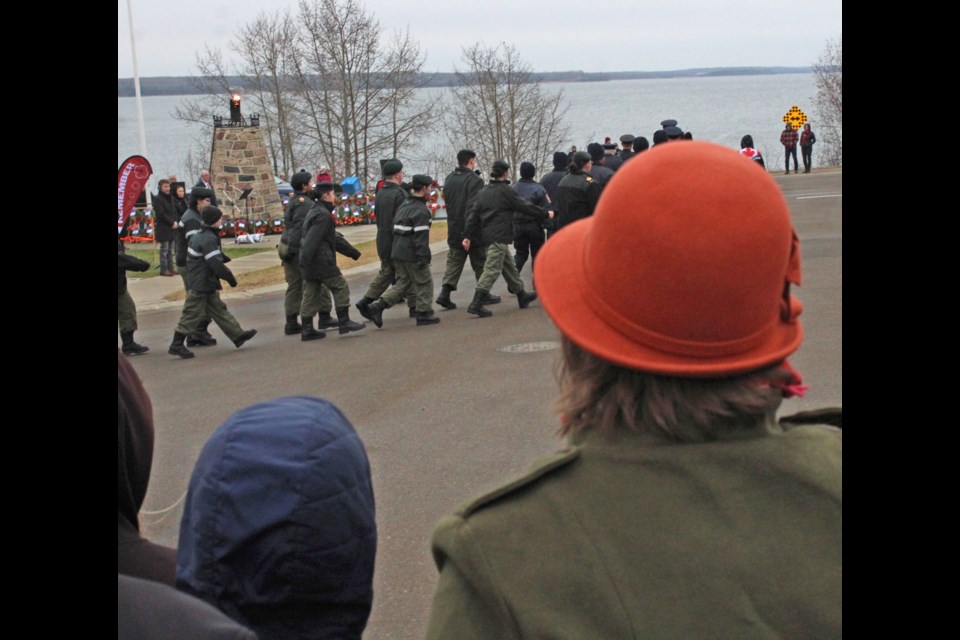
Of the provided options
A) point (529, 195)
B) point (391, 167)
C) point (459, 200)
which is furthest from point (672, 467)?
point (529, 195)

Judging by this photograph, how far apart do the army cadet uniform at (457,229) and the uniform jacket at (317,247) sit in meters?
1.90

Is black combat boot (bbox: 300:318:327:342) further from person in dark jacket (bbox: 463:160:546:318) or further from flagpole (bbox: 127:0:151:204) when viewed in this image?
flagpole (bbox: 127:0:151:204)

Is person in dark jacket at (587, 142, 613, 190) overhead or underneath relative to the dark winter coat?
overhead

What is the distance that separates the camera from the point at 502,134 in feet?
139

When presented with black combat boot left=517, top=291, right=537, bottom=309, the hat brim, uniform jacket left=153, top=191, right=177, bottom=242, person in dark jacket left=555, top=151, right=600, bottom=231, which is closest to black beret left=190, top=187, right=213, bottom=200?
black combat boot left=517, top=291, right=537, bottom=309

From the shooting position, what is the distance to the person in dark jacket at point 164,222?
2094 centimetres

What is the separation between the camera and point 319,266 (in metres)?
13.5

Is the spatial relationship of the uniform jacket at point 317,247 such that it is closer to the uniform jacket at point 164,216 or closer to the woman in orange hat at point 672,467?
the uniform jacket at point 164,216

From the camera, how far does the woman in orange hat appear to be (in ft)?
5.19

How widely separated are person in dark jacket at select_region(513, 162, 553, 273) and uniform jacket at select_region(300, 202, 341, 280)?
2734 millimetres

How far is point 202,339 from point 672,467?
1257 centimetres
